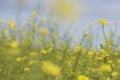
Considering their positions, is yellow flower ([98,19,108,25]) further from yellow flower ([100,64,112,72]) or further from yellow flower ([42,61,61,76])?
yellow flower ([42,61,61,76])

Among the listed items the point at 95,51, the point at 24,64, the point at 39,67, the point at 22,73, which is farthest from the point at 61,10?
the point at 95,51

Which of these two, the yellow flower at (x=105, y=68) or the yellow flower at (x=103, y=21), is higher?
the yellow flower at (x=103, y=21)

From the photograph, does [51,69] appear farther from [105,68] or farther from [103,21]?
[103,21]

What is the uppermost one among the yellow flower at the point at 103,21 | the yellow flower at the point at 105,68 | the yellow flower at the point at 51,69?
the yellow flower at the point at 51,69

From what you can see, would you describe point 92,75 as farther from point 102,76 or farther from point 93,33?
point 93,33

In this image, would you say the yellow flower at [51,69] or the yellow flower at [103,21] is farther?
the yellow flower at [103,21]

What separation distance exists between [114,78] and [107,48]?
1.09 ft

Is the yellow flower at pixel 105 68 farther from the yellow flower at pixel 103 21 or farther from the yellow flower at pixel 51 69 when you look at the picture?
the yellow flower at pixel 51 69

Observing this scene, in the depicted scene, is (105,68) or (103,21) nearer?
(105,68)

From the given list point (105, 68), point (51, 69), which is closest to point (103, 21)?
point (105, 68)

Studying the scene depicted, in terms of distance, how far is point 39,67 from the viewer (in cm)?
310

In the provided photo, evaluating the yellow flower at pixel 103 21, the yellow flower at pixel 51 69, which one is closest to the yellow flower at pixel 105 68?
the yellow flower at pixel 103 21

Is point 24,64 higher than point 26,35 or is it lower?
lower

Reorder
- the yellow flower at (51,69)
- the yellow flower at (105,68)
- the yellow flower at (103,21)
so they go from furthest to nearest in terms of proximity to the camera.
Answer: the yellow flower at (103,21) → the yellow flower at (105,68) → the yellow flower at (51,69)
